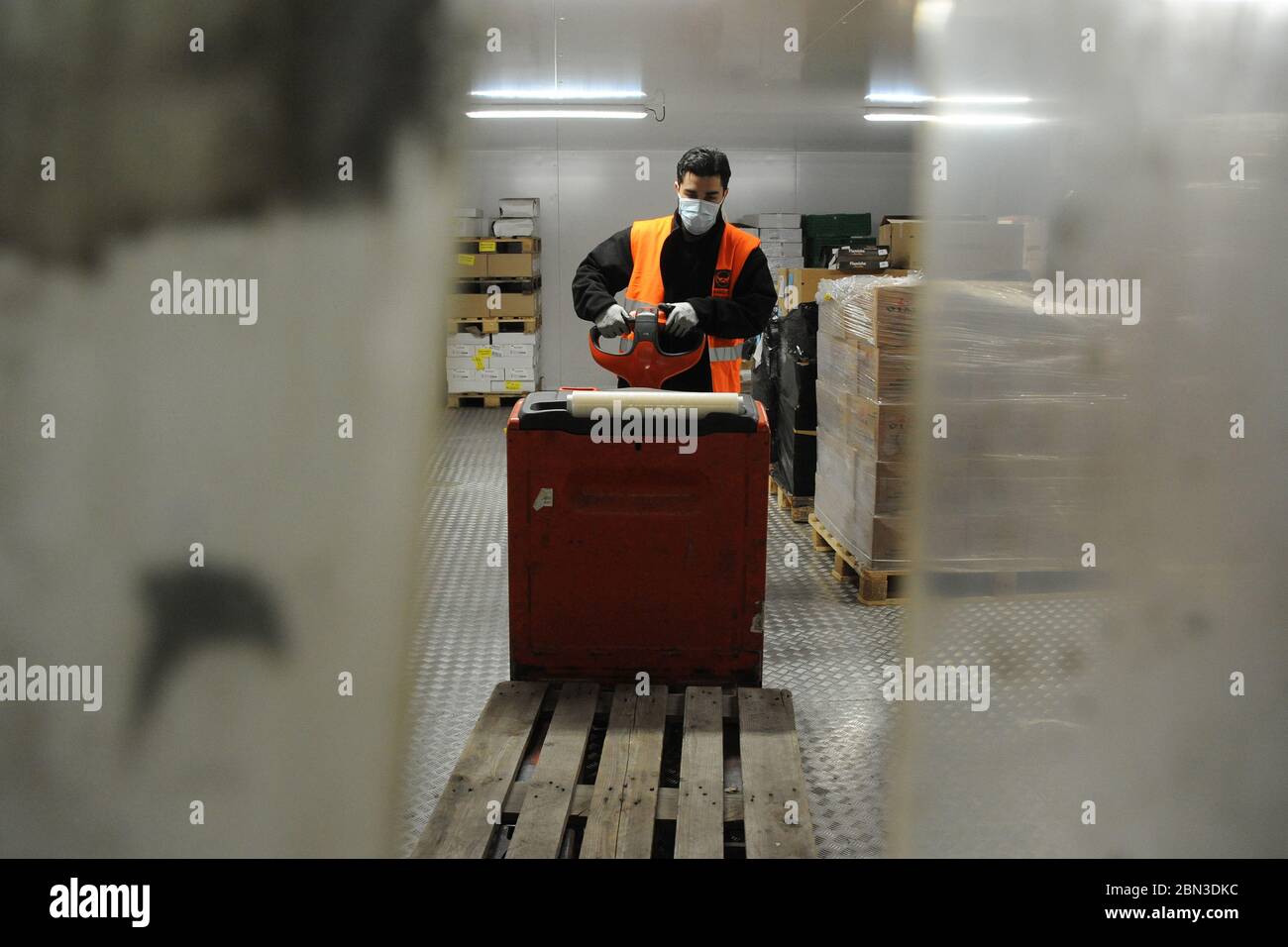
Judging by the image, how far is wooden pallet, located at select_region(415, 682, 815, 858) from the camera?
192cm

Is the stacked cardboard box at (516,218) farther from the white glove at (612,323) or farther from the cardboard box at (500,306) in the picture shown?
the white glove at (612,323)

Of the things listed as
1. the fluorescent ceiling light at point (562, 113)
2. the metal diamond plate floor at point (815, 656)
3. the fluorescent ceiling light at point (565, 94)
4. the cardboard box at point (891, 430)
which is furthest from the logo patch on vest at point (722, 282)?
the fluorescent ceiling light at point (562, 113)

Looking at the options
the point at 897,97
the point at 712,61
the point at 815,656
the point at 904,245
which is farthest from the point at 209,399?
the point at 897,97

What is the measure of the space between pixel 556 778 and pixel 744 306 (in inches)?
67.2

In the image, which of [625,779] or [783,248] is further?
[783,248]

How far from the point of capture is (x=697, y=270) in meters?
3.27

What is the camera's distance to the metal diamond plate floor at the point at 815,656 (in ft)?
5.82

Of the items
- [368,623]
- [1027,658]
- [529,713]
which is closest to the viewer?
[368,623]

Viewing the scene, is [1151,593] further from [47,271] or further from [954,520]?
[47,271]

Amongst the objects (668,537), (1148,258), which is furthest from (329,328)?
(668,537)

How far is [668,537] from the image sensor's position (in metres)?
2.56

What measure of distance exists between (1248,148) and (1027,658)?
3.13ft

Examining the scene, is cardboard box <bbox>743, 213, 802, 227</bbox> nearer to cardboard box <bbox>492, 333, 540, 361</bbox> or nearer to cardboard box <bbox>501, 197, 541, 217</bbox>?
cardboard box <bbox>501, 197, 541, 217</bbox>

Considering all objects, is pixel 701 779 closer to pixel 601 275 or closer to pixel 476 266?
pixel 601 275
